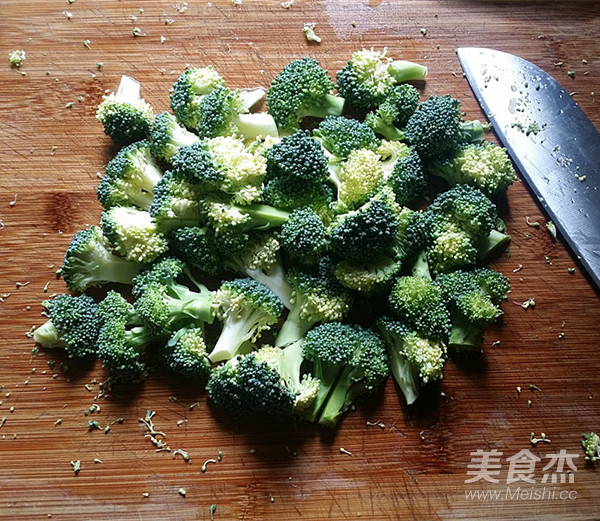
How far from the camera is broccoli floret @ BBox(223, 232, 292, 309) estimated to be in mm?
2074

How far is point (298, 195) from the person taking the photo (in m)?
2.05

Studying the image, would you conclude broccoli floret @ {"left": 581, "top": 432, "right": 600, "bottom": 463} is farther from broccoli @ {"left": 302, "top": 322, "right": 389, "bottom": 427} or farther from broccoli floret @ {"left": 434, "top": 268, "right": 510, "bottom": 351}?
broccoli @ {"left": 302, "top": 322, "right": 389, "bottom": 427}

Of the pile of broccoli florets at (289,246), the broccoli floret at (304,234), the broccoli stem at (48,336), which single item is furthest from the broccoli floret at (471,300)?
the broccoli stem at (48,336)

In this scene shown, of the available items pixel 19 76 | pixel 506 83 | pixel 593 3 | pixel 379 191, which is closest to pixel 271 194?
pixel 379 191

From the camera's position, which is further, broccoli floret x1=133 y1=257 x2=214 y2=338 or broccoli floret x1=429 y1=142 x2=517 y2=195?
broccoli floret x1=429 y1=142 x2=517 y2=195

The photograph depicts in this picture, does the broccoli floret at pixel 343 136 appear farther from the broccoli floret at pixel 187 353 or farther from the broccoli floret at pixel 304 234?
the broccoli floret at pixel 187 353

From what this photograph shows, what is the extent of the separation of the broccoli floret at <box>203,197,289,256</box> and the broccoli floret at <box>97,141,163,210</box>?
28cm

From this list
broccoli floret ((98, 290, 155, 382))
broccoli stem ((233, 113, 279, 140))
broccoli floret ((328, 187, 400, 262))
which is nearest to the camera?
broccoli floret ((328, 187, 400, 262))

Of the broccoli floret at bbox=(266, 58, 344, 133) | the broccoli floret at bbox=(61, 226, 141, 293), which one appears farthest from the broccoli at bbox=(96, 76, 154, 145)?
the broccoli floret at bbox=(266, 58, 344, 133)

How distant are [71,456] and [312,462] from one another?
0.84 meters

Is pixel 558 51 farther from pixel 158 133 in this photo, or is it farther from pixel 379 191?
pixel 158 133

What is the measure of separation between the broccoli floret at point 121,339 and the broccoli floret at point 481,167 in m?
1.18

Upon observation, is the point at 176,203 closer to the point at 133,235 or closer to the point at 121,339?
the point at 133,235

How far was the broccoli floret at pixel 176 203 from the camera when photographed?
2.04 m
